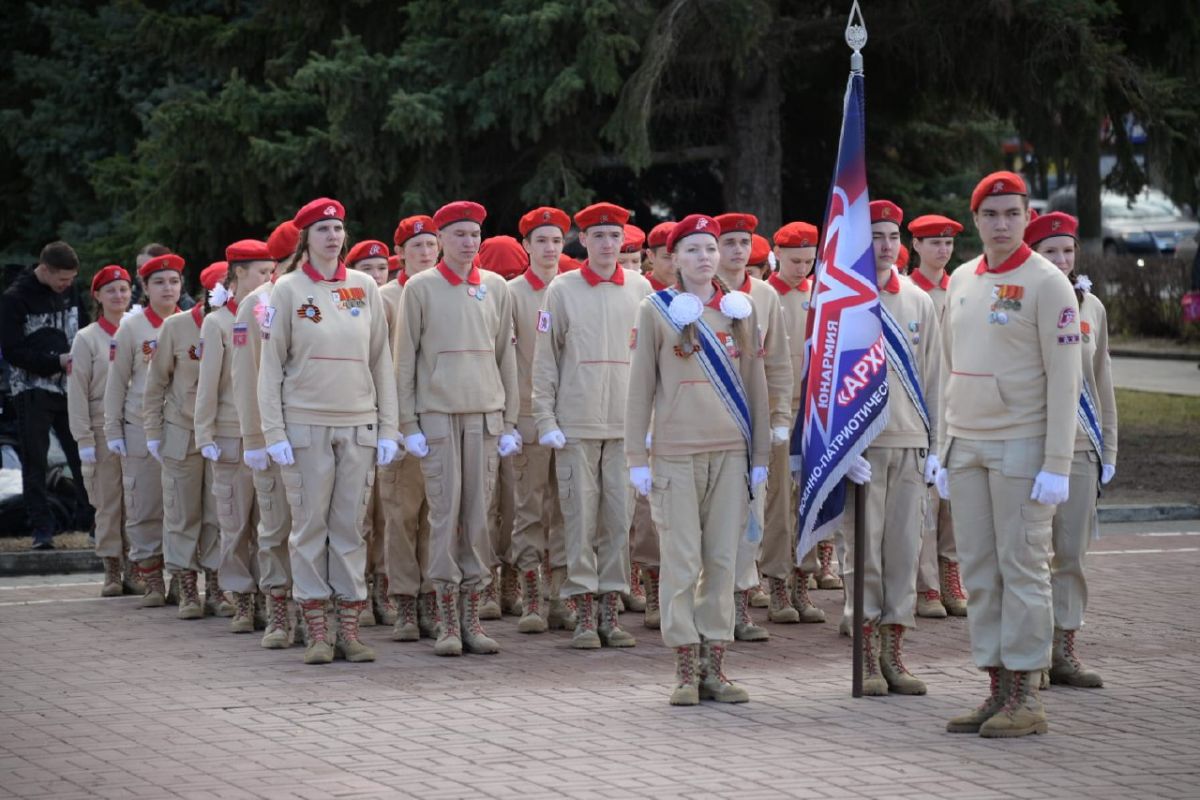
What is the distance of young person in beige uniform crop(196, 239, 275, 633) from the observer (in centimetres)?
1157

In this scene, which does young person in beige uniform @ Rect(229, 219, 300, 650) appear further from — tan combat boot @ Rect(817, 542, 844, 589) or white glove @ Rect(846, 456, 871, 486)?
tan combat boot @ Rect(817, 542, 844, 589)

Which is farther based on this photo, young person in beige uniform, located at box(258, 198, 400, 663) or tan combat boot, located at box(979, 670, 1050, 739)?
young person in beige uniform, located at box(258, 198, 400, 663)

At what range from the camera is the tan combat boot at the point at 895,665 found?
928 cm

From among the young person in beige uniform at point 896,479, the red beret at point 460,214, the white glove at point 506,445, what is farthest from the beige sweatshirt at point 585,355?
the young person in beige uniform at point 896,479

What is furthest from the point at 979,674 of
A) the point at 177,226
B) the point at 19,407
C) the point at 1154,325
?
the point at 1154,325

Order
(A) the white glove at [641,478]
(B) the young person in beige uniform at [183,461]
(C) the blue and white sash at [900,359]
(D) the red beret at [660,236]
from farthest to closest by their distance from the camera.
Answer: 1. (D) the red beret at [660,236]
2. (B) the young person in beige uniform at [183,461]
3. (C) the blue and white sash at [900,359]
4. (A) the white glove at [641,478]

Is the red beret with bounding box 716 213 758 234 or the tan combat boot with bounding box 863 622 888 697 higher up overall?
the red beret with bounding box 716 213 758 234

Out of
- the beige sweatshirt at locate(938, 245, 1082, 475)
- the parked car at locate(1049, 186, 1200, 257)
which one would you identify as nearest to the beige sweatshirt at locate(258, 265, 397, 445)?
the beige sweatshirt at locate(938, 245, 1082, 475)

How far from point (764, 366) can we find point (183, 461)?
4.44 meters

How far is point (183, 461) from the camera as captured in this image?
1234 centimetres

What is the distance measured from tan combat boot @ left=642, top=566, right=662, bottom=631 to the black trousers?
5154mm

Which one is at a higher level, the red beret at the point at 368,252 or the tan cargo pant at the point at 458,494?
the red beret at the point at 368,252

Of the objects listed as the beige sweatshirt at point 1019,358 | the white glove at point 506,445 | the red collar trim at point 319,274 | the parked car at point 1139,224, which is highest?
the parked car at point 1139,224

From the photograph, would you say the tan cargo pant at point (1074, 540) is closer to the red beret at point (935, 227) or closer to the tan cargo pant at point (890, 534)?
the tan cargo pant at point (890, 534)
